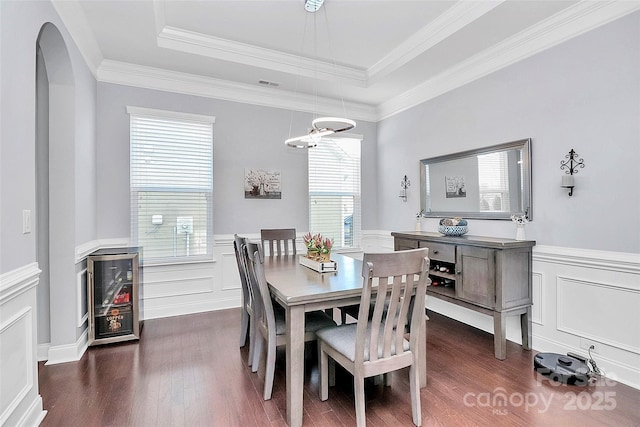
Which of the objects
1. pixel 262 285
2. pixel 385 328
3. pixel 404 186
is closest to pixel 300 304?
pixel 262 285

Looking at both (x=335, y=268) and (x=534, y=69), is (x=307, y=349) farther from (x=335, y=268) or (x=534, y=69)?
(x=534, y=69)

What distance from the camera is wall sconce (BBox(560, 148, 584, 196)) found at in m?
2.66

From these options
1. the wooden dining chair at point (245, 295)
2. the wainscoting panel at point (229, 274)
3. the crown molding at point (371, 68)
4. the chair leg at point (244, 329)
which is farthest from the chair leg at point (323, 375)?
the crown molding at point (371, 68)

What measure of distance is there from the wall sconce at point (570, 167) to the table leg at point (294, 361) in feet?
7.95

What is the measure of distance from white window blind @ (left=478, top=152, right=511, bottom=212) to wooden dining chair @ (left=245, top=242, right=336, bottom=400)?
7.08 feet

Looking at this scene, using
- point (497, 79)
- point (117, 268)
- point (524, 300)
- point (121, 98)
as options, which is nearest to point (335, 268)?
point (524, 300)

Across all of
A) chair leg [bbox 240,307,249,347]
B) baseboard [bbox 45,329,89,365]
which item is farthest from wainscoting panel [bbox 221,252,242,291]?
baseboard [bbox 45,329,89,365]

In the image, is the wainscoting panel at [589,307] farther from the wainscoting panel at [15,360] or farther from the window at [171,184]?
the wainscoting panel at [15,360]

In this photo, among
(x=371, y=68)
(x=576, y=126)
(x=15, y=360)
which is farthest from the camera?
(x=371, y=68)

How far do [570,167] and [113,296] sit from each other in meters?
4.36

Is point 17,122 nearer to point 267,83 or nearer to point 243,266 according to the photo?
point 243,266

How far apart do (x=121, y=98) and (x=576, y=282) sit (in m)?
4.91

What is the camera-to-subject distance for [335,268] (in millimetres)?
2611

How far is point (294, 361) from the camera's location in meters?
1.92
